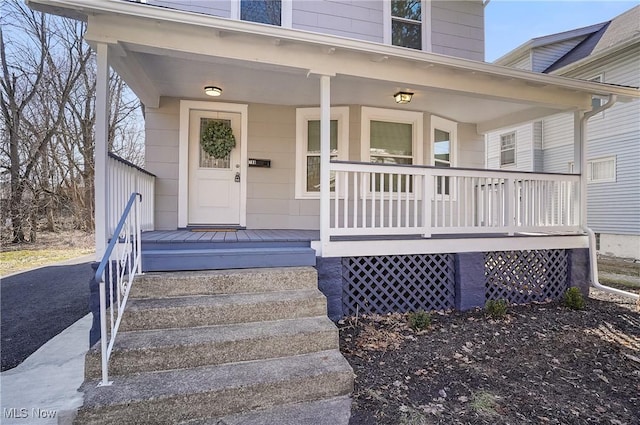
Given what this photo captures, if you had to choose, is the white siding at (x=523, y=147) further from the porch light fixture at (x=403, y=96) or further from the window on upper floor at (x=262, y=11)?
the window on upper floor at (x=262, y=11)

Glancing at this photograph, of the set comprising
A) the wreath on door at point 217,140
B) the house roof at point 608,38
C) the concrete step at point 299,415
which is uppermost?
the house roof at point 608,38

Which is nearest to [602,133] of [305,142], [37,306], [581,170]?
[581,170]

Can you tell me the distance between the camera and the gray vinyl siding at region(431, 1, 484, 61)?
6.17 metres

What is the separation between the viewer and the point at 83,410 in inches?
77.6

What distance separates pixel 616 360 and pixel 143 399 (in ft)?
13.3

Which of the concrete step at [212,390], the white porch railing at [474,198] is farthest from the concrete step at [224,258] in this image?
the concrete step at [212,390]

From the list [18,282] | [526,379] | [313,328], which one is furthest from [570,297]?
[18,282]

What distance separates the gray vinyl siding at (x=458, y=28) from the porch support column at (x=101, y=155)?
5.34 meters

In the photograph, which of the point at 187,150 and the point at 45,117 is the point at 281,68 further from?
the point at 45,117

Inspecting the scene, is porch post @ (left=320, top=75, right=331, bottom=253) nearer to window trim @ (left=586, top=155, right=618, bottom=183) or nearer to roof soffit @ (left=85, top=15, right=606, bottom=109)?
roof soffit @ (left=85, top=15, right=606, bottom=109)

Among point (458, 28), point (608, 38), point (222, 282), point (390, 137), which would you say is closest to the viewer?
point (222, 282)

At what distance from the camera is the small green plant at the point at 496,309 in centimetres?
407

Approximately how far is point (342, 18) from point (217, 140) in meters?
2.96

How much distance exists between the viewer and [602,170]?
998cm
